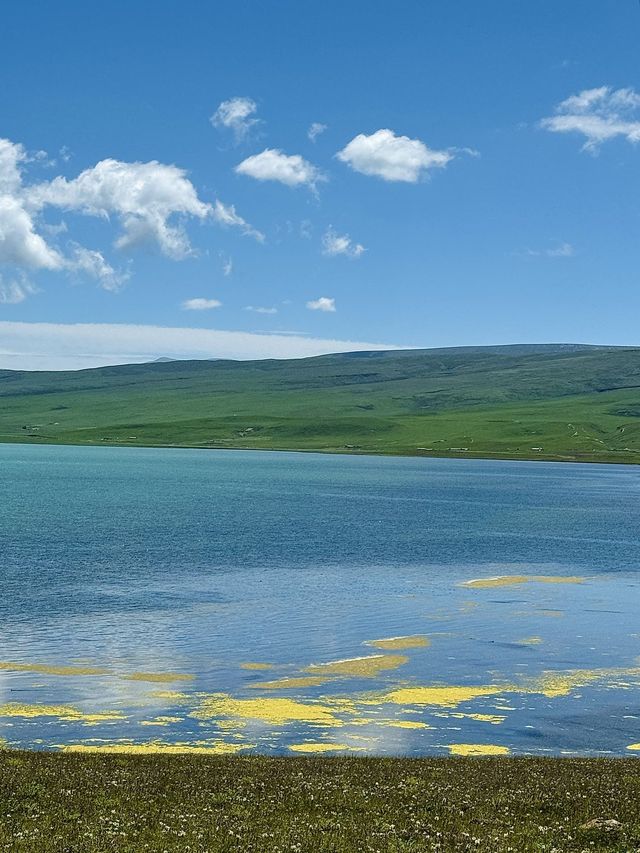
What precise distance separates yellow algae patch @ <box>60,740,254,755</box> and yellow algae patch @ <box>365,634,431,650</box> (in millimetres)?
22963

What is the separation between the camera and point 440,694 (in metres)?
50.8

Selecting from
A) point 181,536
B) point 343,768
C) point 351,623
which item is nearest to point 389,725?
point 343,768

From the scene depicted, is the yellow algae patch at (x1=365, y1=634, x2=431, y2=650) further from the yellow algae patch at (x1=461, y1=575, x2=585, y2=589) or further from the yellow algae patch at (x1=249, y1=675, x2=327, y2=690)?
the yellow algae patch at (x1=461, y1=575, x2=585, y2=589)

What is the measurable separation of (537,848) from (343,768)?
413 inches

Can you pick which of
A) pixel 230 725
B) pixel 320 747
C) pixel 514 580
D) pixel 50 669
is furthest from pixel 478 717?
pixel 514 580

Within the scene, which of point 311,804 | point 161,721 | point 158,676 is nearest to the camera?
point 311,804

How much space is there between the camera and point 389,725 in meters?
44.7

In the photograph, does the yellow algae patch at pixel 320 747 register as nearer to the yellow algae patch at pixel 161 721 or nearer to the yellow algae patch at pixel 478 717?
the yellow algae patch at pixel 161 721

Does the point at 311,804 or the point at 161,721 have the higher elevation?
the point at 311,804

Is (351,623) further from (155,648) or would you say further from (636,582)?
(636,582)

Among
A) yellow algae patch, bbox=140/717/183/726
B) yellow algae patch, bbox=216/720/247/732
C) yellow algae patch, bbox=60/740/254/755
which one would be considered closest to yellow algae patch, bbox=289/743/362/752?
yellow algae patch, bbox=60/740/254/755

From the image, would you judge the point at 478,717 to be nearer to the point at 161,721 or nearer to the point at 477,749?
the point at 477,749

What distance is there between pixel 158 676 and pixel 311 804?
2563cm

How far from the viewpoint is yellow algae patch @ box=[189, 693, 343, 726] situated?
4509 cm
